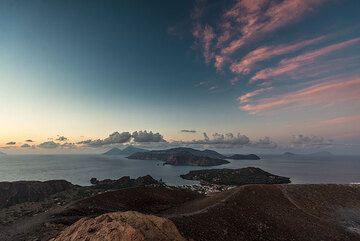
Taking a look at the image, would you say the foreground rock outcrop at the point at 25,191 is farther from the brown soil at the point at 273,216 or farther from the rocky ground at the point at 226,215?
the brown soil at the point at 273,216

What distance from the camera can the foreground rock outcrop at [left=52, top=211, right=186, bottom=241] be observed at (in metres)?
18.5

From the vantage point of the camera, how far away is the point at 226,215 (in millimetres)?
35344

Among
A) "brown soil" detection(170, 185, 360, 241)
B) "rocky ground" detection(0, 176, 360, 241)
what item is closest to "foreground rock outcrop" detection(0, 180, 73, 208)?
"rocky ground" detection(0, 176, 360, 241)

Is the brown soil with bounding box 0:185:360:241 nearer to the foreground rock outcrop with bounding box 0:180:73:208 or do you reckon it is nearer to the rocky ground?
the rocky ground

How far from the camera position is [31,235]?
2845 cm

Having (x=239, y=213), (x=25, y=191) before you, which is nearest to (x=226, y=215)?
(x=239, y=213)

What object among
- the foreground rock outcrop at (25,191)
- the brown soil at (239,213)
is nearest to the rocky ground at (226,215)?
the brown soil at (239,213)

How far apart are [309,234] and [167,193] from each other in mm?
23539

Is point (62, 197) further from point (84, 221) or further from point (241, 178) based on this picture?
point (241, 178)

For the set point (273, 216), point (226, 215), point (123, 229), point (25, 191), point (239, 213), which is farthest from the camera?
point (25, 191)

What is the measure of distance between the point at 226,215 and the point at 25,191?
363 ft

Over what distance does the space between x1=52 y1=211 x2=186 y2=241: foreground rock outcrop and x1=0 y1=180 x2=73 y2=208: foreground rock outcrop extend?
4064 inches

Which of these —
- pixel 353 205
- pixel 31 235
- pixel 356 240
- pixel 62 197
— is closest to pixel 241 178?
pixel 62 197

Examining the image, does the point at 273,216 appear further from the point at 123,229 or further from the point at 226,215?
the point at 123,229
